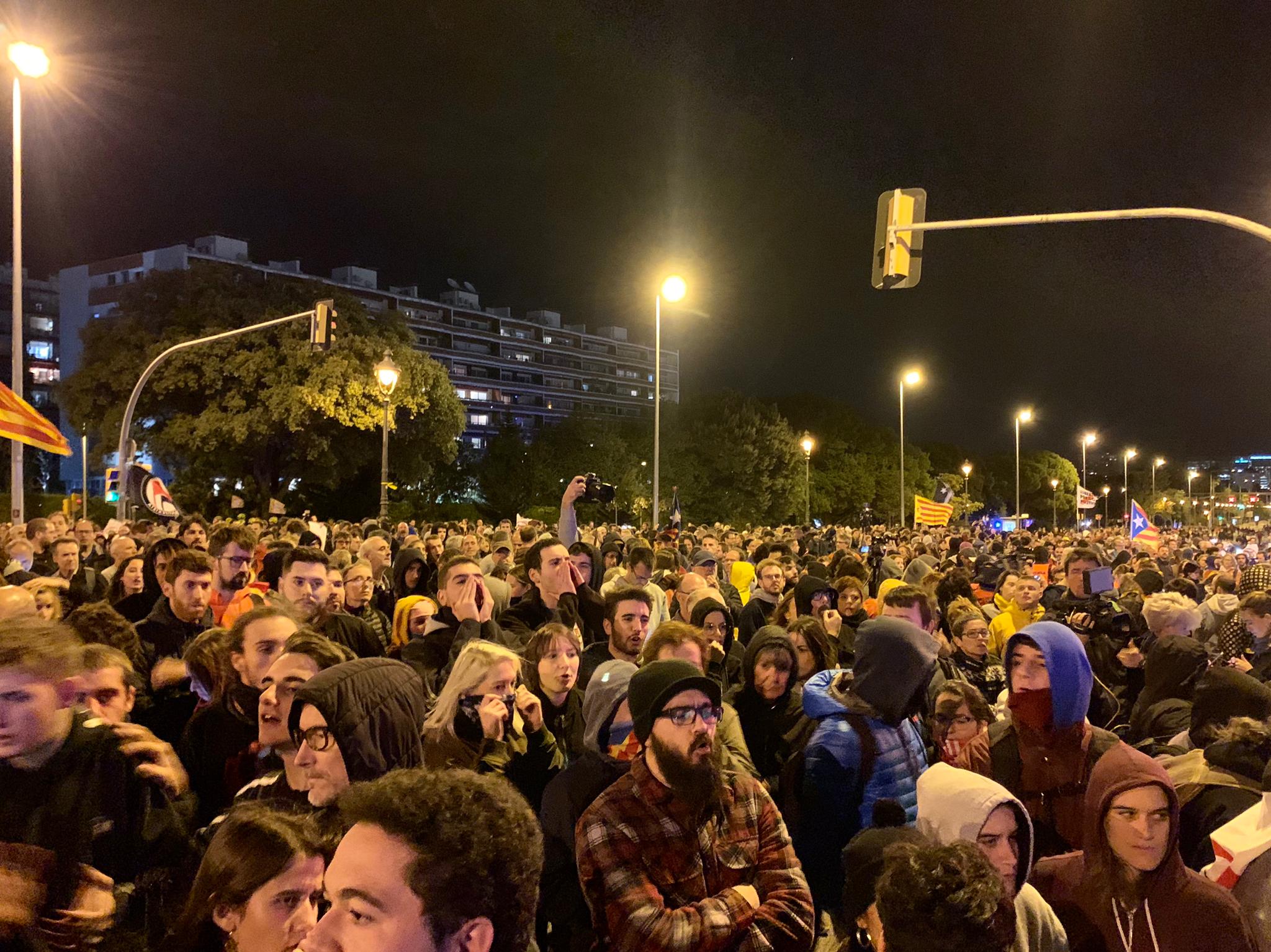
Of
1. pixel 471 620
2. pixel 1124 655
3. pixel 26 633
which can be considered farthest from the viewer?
pixel 1124 655

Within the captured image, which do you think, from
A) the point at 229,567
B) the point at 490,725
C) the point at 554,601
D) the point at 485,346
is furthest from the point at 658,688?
the point at 485,346

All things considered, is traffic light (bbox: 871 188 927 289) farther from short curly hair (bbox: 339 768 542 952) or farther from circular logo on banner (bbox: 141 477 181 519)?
circular logo on banner (bbox: 141 477 181 519)

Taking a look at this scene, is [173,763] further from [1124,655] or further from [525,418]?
[525,418]

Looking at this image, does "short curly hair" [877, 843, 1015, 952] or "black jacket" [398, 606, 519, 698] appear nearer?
"short curly hair" [877, 843, 1015, 952]

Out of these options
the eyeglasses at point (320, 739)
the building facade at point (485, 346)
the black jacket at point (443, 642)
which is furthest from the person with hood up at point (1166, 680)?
the building facade at point (485, 346)

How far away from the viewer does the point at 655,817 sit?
2928 millimetres

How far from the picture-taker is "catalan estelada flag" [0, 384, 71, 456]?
11422 millimetres

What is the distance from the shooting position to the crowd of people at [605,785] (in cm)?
226

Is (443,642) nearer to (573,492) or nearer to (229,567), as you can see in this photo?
(229,567)

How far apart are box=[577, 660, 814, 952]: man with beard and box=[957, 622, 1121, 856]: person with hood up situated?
1362mm

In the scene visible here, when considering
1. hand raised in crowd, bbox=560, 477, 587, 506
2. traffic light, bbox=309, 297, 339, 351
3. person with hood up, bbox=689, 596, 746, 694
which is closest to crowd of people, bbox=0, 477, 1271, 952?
person with hood up, bbox=689, 596, 746, 694

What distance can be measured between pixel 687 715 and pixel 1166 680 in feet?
11.7

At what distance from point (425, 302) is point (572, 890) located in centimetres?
10568

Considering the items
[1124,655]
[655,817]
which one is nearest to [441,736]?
[655,817]
